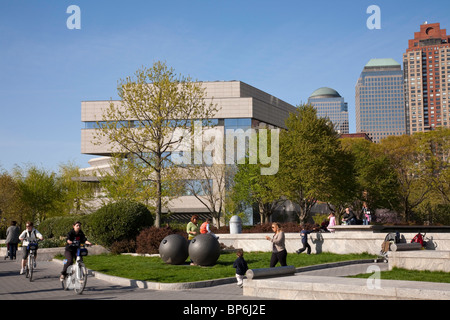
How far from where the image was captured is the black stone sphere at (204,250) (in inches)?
757

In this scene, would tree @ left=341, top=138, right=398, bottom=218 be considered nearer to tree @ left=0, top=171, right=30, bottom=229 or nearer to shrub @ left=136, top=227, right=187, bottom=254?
shrub @ left=136, top=227, right=187, bottom=254

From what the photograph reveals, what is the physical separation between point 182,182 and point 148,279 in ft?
122

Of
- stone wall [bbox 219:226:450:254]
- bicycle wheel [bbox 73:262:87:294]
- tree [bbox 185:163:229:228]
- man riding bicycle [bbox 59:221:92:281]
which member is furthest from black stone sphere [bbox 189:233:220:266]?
tree [bbox 185:163:229:228]

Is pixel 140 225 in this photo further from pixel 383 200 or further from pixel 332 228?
pixel 383 200

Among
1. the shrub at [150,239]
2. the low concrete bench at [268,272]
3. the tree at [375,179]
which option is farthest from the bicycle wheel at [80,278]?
the tree at [375,179]

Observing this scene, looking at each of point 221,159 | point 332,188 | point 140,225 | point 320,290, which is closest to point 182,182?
point 221,159

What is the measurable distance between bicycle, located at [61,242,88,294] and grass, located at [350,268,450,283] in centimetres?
767

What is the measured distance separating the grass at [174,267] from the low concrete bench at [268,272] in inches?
112

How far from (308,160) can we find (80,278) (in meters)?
32.1

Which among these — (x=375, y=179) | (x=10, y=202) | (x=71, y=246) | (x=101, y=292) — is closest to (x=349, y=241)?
(x=101, y=292)

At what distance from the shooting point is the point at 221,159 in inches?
2216

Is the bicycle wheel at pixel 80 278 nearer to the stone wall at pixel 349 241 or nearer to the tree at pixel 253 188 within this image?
the stone wall at pixel 349 241

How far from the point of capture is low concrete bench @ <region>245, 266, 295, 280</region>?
519 inches

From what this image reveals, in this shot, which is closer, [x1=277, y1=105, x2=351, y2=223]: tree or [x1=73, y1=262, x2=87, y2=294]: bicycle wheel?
[x1=73, y1=262, x2=87, y2=294]: bicycle wheel
